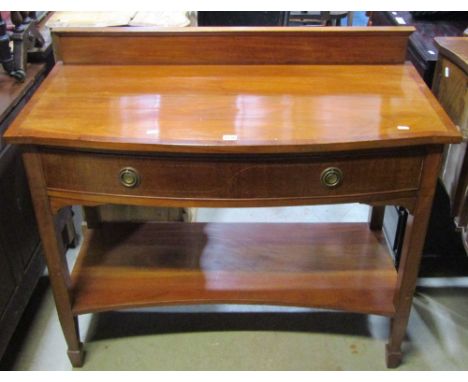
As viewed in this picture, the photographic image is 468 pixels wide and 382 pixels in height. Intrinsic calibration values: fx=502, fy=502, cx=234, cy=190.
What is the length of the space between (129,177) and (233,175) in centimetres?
19

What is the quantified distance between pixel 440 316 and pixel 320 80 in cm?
80

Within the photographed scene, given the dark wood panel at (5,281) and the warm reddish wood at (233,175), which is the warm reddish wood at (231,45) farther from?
the dark wood panel at (5,281)

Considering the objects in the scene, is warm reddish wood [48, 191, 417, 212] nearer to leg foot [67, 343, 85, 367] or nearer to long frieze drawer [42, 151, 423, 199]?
long frieze drawer [42, 151, 423, 199]

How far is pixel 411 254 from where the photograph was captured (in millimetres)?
1062

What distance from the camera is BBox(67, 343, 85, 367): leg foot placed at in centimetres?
126

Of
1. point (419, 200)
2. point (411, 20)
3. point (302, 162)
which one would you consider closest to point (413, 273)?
point (419, 200)

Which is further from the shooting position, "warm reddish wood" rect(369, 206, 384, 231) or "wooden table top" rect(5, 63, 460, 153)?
"warm reddish wood" rect(369, 206, 384, 231)

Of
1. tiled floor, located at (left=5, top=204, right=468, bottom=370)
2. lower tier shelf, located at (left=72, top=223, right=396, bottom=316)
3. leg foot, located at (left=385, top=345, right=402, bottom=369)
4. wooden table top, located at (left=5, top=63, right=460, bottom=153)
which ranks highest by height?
wooden table top, located at (left=5, top=63, right=460, bottom=153)

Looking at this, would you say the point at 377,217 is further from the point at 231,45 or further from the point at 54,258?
the point at 54,258

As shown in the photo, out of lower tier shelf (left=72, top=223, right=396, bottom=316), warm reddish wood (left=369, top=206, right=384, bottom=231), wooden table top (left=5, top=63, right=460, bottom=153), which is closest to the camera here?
wooden table top (left=5, top=63, right=460, bottom=153)

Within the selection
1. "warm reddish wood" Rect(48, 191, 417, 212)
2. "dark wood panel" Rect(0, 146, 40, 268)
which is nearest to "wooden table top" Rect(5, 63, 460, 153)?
"warm reddish wood" Rect(48, 191, 417, 212)

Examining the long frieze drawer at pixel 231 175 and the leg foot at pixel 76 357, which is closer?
the long frieze drawer at pixel 231 175

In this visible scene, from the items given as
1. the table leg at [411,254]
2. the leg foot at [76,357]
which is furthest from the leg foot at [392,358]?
the leg foot at [76,357]

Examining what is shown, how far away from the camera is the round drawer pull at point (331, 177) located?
91 cm
